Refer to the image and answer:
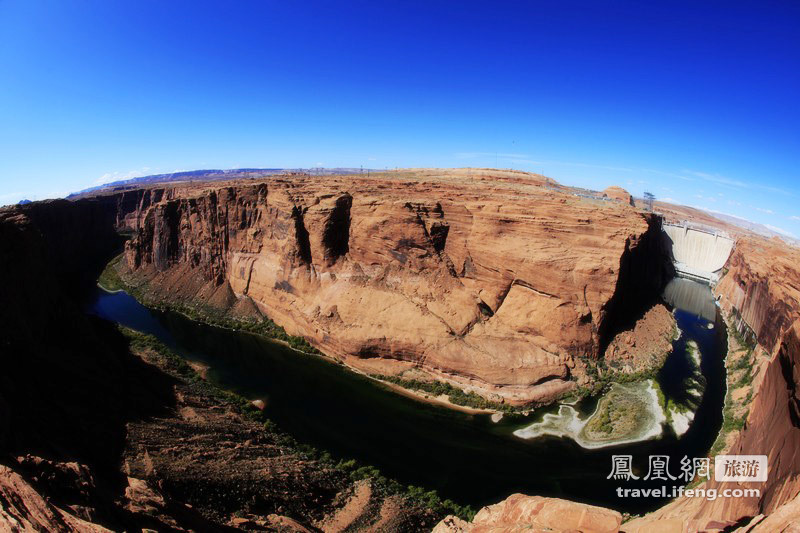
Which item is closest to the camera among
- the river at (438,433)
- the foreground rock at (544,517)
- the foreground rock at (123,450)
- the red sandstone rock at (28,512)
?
the red sandstone rock at (28,512)

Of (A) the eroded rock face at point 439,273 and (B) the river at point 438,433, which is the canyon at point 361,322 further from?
(B) the river at point 438,433

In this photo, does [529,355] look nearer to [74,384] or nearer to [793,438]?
[793,438]

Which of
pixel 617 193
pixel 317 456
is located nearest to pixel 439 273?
pixel 317 456

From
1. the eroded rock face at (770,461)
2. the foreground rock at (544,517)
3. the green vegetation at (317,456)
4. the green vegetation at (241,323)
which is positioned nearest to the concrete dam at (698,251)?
the eroded rock face at (770,461)

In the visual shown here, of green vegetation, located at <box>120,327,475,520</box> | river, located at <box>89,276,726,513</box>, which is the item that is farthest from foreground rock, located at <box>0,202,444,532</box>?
river, located at <box>89,276,726,513</box>

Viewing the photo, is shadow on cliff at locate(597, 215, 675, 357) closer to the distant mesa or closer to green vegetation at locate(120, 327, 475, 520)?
green vegetation at locate(120, 327, 475, 520)

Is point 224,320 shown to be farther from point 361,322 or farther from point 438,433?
point 438,433
